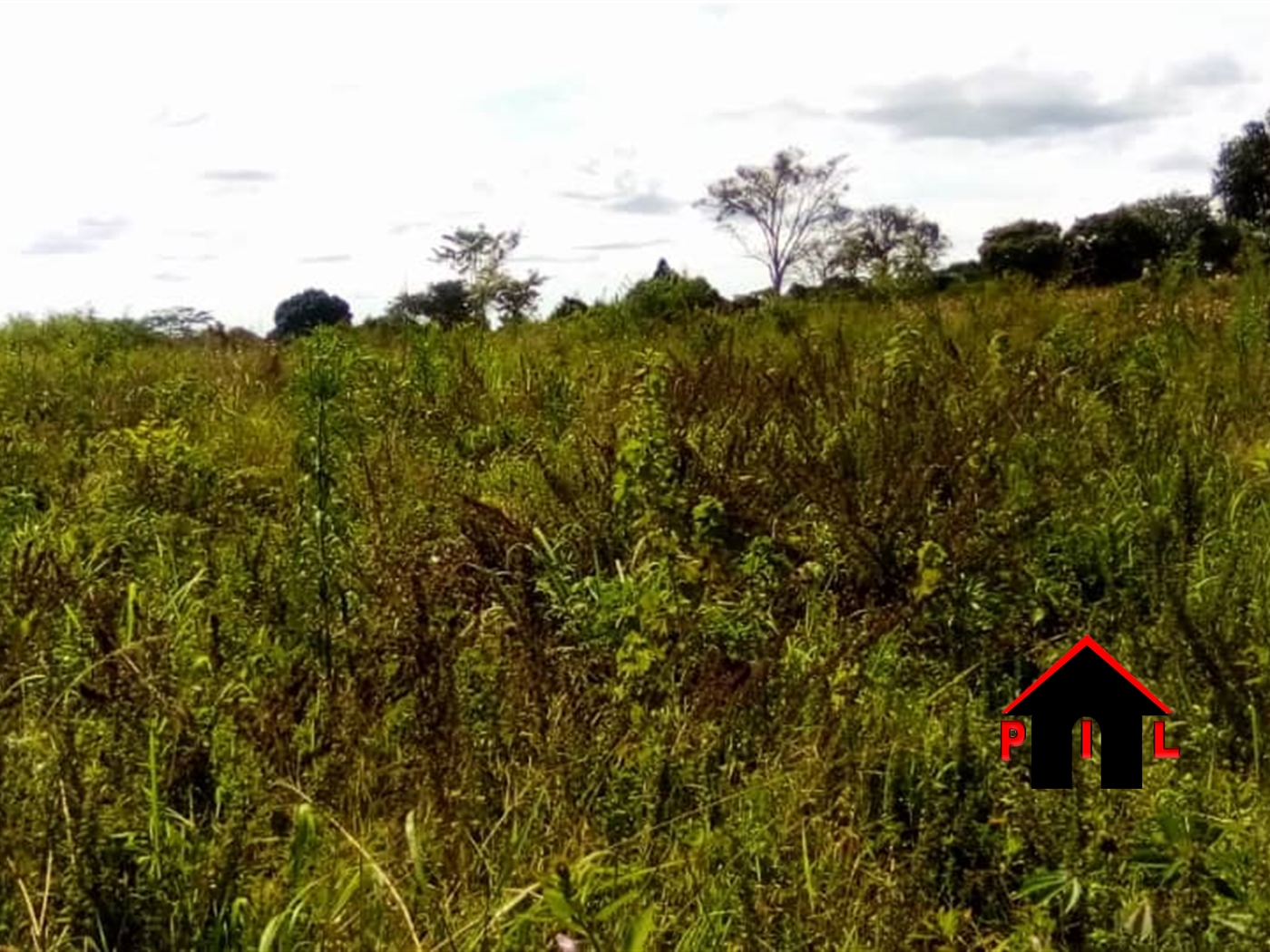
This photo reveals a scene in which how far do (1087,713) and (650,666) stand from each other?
34.3 inches

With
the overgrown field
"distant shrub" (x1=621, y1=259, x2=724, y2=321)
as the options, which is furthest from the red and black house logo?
"distant shrub" (x1=621, y1=259, x2=724, y2=321)

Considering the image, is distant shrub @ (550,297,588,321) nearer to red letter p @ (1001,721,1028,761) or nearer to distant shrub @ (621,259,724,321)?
distant shrub @ (621,259,724,321)

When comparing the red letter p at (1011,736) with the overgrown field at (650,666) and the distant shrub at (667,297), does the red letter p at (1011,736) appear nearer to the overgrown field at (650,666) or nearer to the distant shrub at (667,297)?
the overgrown field at (650,666)

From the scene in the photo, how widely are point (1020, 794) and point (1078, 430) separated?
215 centimetres

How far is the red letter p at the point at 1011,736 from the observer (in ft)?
8.38

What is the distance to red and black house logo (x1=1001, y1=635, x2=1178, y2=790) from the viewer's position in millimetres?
2252

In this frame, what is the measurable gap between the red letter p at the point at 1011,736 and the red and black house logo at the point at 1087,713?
10 cm

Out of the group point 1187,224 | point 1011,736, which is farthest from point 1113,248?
point 1011,736

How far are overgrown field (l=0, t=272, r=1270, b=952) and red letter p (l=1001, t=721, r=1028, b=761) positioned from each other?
0.17 feet

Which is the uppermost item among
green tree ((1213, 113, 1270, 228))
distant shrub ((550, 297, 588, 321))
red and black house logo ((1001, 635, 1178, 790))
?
green tree ((1213, 113, 1270, 228))

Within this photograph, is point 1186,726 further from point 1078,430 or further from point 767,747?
point 1078,430

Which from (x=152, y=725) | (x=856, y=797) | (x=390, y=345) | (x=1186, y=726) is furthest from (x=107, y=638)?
(x=390, y=345)

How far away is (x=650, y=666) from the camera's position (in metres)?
2.71

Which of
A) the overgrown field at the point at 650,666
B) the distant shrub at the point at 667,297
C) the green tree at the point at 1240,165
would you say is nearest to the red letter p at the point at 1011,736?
the overgrown field at the point at 650,666
